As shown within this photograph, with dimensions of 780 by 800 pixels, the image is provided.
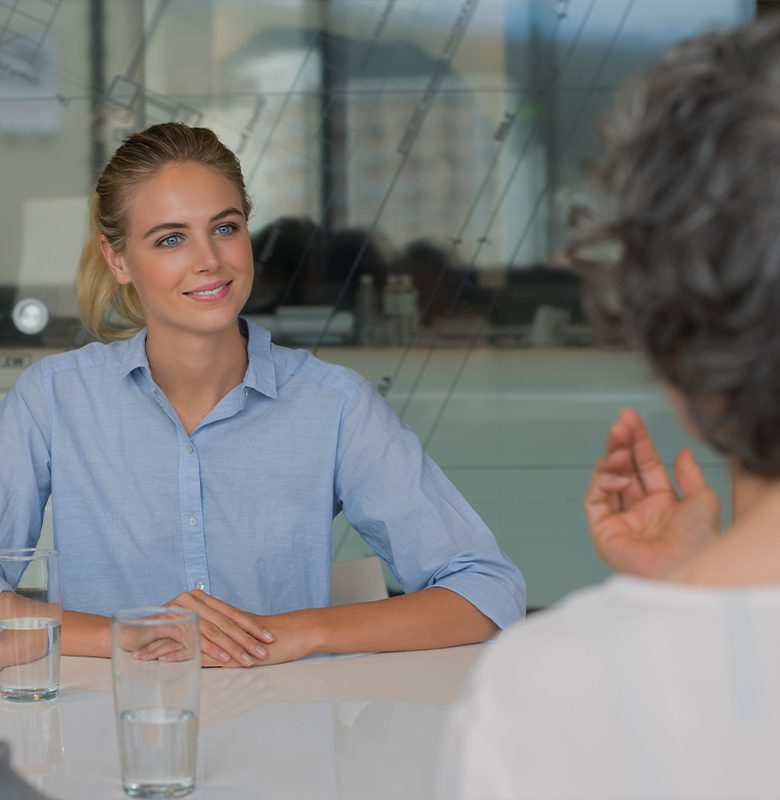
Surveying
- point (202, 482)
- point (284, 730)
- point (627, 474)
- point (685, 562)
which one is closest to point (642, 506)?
point (627, 474)

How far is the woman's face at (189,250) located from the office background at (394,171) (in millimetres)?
1616

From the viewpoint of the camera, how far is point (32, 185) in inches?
152

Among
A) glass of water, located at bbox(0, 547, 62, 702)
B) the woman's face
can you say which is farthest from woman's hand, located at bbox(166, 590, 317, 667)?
the woman's face

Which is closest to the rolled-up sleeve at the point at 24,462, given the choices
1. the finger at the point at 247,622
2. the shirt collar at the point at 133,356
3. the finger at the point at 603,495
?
the shirt collar at the point at 133,356

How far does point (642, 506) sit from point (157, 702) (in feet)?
1.56

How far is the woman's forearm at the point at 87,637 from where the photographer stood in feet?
5.77

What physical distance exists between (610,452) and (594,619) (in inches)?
14.6

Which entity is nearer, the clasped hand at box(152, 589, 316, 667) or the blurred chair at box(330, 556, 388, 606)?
the clasped hand at box(152, 589, 316, 667)

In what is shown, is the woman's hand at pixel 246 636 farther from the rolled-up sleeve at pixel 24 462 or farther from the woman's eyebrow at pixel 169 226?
the woman's eyebrow at pixel 169 226

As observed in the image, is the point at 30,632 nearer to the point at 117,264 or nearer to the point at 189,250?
the point at 189,250

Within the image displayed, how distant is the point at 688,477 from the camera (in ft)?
3.47

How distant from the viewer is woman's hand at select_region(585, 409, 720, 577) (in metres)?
1.02

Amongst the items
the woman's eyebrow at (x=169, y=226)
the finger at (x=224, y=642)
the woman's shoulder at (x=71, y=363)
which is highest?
the woman's eyebrow at (x=169, y=226)

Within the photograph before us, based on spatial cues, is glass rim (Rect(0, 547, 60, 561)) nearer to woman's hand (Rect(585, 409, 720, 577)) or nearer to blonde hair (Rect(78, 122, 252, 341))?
woman's hand (Rect(585, 409, 720, 577))
